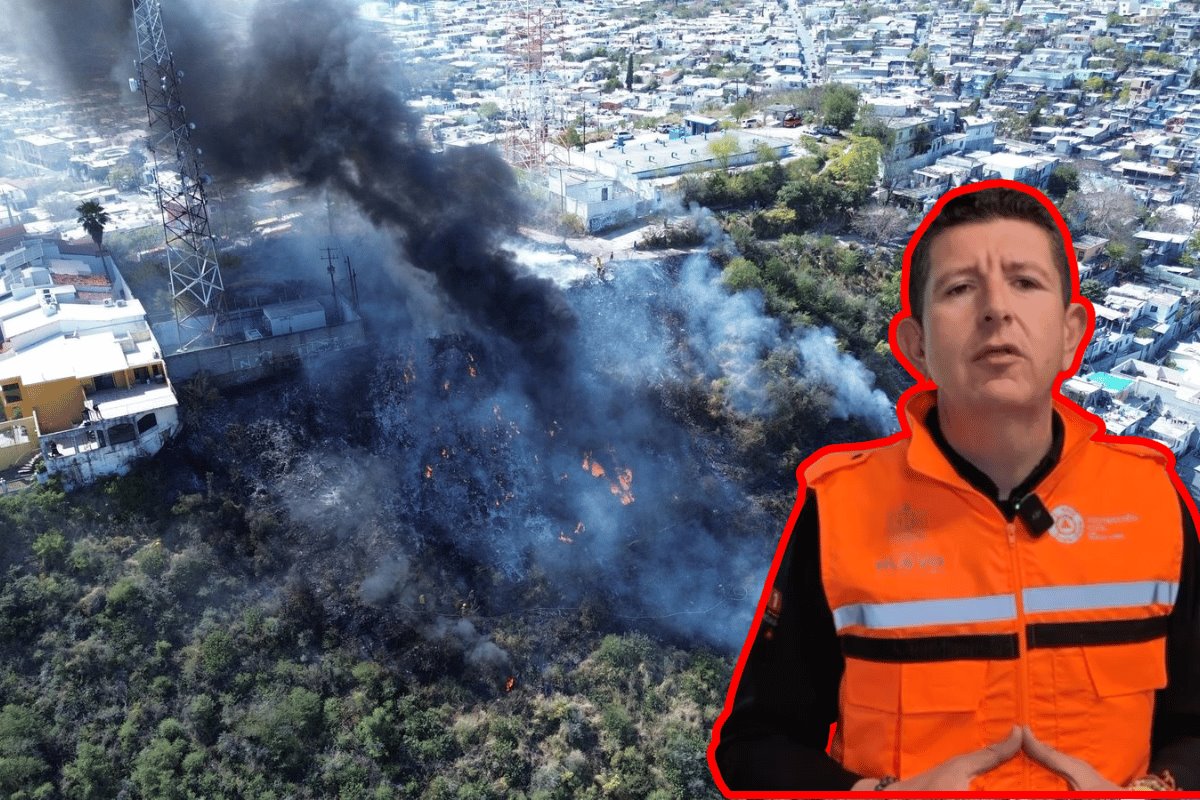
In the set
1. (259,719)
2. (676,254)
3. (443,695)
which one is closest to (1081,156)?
(676,254)

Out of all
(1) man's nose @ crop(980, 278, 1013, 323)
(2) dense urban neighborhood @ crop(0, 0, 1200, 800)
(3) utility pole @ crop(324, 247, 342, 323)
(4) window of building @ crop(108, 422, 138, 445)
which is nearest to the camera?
(1) man's nose @ crop(980, 278, 1013, 323)

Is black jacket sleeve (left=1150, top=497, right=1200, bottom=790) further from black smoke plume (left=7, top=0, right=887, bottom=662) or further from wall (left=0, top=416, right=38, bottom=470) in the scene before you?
wall (left=0, top=416, right=38, bottom=470)

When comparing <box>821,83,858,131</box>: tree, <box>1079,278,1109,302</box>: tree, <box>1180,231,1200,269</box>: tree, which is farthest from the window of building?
<box>1180,231,1200,269</box>: tree

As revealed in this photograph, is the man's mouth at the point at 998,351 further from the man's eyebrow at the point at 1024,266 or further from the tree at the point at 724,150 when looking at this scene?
the tree at the point at 724,150

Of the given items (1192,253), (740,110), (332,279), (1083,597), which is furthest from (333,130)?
(1192,253)

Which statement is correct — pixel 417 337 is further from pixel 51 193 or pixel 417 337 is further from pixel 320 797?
pixel 51 193

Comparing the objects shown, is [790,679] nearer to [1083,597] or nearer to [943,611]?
[943,611]
